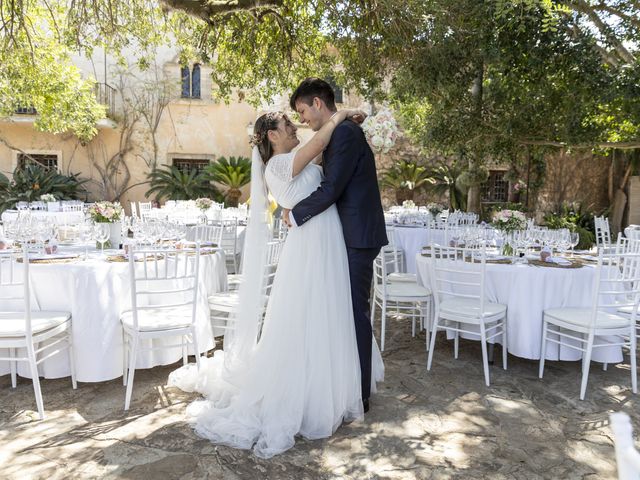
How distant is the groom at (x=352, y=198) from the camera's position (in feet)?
9.08

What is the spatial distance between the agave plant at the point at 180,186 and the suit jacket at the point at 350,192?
12347 millimetres

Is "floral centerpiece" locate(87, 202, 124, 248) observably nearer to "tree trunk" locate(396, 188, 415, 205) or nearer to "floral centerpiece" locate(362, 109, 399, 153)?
"floral centerpiece" locate(362, 109, 399, 153)

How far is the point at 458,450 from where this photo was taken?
8.68ft

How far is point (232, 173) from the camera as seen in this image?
47.8 feet

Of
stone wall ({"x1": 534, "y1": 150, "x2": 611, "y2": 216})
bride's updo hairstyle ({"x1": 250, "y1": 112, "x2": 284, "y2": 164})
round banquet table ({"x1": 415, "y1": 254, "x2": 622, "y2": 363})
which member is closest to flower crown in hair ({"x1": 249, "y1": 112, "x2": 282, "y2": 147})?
bride's updo hairstyle ({"x1": 250, "y1": 112, "x2": 284, "y2": 164})

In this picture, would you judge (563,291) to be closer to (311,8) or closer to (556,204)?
(311,8)

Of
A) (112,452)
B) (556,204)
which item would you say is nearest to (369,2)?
(112,452)

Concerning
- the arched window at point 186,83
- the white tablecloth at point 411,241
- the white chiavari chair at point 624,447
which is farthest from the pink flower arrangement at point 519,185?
the white chiavari chair at point 624,447

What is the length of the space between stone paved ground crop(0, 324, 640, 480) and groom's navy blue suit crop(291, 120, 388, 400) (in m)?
0.50

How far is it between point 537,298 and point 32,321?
144 inches

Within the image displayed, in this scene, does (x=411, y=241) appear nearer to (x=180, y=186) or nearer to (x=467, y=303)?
(x=467, y=303)

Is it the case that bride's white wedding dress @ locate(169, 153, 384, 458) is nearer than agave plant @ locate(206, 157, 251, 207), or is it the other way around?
bride's white wedding dress @ locate(169, 153, 384, 458)

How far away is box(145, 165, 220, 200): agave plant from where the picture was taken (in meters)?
14.7

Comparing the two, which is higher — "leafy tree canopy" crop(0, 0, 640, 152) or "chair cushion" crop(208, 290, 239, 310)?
Result: "leafy tree canopy" crop(0, 0, 640, 152)
